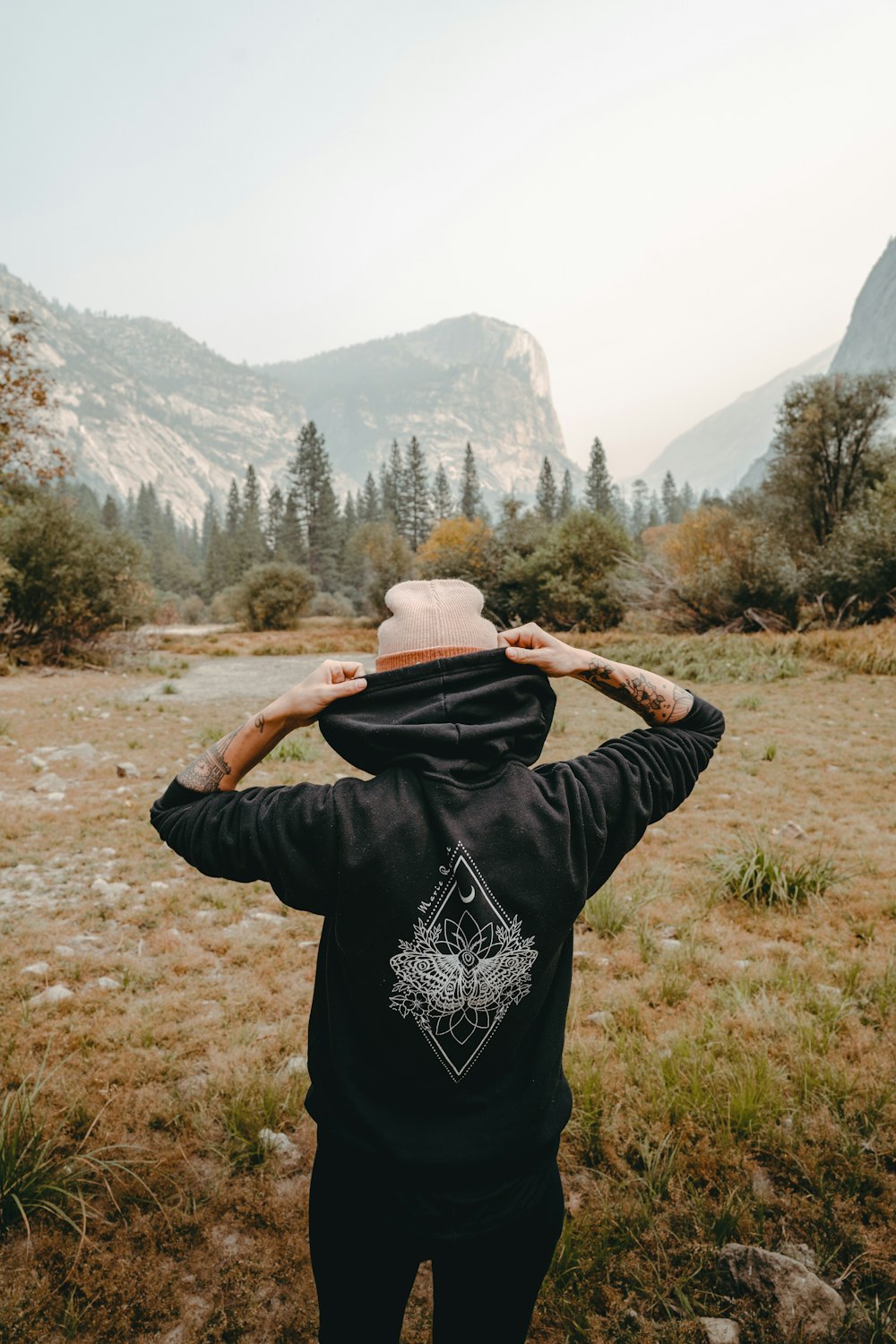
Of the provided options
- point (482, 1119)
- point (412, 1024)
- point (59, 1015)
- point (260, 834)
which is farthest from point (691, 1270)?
point (59, 1015)

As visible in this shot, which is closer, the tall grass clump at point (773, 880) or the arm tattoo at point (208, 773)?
the arm tattoo at point (208, 773)

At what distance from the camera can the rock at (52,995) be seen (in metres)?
3.02

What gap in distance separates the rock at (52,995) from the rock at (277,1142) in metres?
1.34

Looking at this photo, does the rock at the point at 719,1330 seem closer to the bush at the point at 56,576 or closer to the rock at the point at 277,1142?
the rock at the point at 277,1142

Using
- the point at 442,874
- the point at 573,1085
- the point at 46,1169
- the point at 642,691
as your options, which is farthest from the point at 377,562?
the point at 442,874

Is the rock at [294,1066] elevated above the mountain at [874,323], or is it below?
below

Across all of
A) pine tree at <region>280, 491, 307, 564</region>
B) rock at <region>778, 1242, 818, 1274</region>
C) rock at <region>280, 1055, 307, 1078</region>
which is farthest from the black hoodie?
pine tree at <region>280, 491, 307, 564</region>

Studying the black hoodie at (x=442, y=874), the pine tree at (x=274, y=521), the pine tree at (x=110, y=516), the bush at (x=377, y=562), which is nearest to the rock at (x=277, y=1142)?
the black hoodie at (x=442, y=874)

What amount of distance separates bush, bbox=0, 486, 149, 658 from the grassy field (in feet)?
46.6

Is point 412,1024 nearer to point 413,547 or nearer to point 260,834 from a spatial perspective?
point 260,834

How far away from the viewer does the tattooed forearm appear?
1521 millimetres

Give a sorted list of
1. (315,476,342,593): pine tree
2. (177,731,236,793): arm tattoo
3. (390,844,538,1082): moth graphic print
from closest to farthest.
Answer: (390,844,538,1082): moth graphic print, (177,731,236,793): arm tattoo, (315,476,342,593): pine tree

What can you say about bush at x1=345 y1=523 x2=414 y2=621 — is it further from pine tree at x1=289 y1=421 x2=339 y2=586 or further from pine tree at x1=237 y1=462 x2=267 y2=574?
pine tree at x1=237 y1=462 x2=267 y2=574

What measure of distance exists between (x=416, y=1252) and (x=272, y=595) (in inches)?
1465
